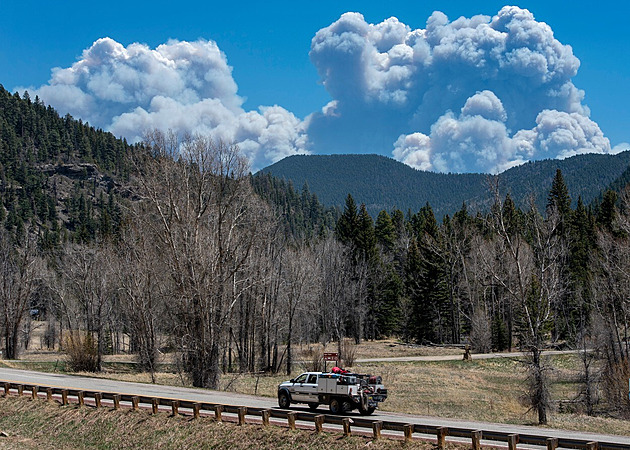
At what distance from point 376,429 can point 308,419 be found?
291 centimetres

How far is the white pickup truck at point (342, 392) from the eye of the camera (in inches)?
843

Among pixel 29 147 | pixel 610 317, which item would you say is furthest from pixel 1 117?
pixel 610 317

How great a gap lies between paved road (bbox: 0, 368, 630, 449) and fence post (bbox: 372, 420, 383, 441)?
9.32ft

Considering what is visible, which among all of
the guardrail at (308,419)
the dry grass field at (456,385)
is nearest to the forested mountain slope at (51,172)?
the dry grass field at (456,385)

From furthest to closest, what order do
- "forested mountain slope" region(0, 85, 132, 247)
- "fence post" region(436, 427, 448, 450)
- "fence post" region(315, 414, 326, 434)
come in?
"forested mountain slope" region(0, 85, 132, 247) → "fence post" region(315, 414, 326, 434) → "fence post" region(436, 427, 448, 450)

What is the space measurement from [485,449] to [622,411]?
21980 mm

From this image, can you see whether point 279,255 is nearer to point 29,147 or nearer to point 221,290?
point 221,290

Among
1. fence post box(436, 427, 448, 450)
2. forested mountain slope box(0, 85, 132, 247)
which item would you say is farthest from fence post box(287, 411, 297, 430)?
forested mountain slope box(0, 85, 132, 247)

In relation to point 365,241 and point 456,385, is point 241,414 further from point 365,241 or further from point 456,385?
point 365,241

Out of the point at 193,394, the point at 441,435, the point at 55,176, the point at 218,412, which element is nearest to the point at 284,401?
the point at 218,412

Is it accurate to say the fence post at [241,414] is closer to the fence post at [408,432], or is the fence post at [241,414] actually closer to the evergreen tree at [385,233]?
the fence post at [408,432]

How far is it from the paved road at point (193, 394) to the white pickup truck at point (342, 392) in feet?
2.45

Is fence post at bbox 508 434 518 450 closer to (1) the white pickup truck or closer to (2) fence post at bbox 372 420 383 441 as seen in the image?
(2) fence post at bbox 372 420 383 441

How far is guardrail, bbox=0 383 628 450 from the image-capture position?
15.6m
